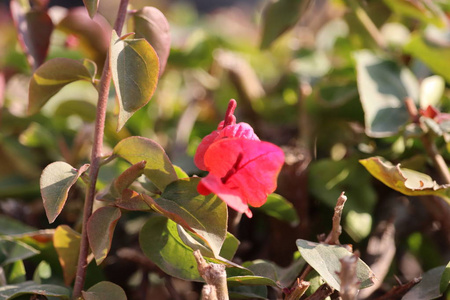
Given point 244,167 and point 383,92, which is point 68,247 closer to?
point 244,167

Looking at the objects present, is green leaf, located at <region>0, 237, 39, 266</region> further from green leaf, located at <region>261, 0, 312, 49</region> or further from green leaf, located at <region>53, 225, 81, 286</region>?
green leaf, located at <region>261, 0, 312, 49</region>

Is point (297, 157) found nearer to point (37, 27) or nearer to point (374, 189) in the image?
point (374, 189)

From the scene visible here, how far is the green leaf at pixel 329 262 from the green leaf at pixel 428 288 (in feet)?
0.16

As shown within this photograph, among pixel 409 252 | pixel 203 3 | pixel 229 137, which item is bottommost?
pixel 203 3

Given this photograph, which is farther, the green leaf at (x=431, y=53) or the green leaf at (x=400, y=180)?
the green leaf at (x=431, y=53)

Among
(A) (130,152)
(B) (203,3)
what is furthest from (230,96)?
(B) (203,3)

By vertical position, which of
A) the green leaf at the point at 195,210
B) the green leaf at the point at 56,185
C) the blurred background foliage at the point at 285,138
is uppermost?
the green leaf at the point at 56,185

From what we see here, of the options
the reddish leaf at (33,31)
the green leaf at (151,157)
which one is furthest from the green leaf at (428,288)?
the reddish leaf at (33,31)

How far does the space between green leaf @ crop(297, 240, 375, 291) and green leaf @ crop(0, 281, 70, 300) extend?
0.48 ft

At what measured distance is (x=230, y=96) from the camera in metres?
0.61

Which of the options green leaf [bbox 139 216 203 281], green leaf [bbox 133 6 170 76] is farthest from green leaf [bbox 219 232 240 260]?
green leaf [bbox 133 6 170 76]

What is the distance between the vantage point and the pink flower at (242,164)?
267 mm

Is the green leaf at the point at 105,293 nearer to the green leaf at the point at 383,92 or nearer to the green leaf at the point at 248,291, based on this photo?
the green leaf at the point at 248,291

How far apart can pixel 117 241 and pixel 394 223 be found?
0.84 feet
